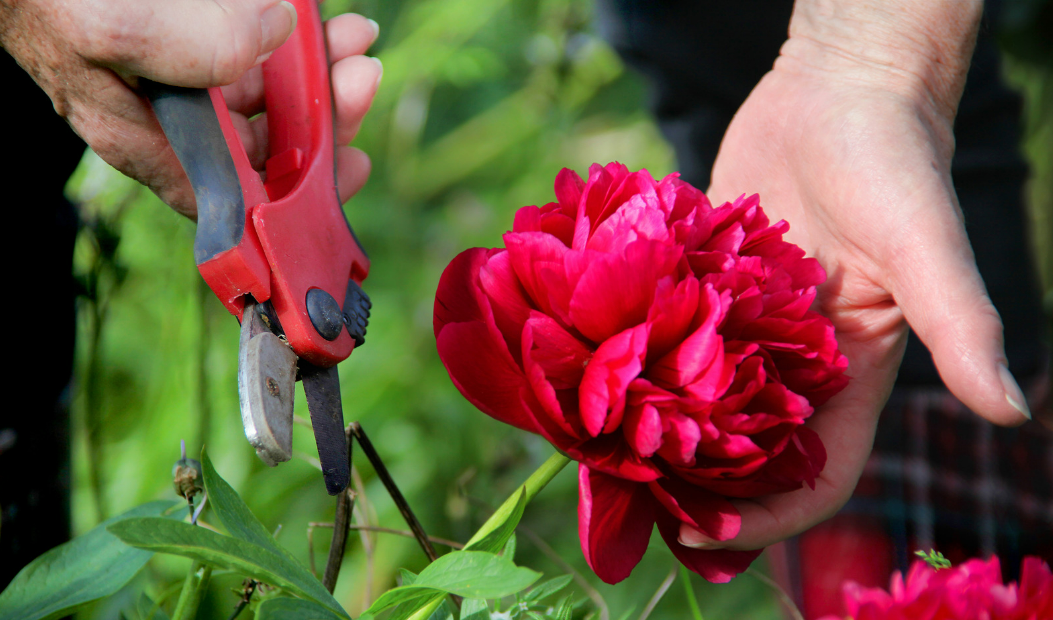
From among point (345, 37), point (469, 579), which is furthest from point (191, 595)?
point (345, 37)

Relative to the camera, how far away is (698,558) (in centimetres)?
43

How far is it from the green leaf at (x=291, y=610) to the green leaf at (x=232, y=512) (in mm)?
30

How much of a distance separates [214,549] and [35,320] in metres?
0.53

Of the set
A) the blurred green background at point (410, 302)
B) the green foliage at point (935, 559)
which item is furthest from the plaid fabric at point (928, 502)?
the green foliage at point (935, 559)

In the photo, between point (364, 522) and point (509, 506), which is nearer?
point (509, 506)

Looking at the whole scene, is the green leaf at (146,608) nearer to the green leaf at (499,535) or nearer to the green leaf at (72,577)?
the green leaf at (72,577)

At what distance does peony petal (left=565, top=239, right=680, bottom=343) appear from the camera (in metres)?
0.38

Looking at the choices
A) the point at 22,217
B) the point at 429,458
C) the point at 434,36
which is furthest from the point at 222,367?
the point at 434,36

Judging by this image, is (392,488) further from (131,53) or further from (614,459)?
(131,53)

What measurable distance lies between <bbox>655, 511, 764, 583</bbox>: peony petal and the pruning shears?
0.63ft

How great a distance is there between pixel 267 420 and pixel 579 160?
138cm

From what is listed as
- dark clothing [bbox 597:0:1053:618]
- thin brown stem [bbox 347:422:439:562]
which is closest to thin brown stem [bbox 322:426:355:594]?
thin brown stem [bbox 347:422:439:562]

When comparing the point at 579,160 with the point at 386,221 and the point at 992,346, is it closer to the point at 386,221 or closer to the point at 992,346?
the point at 386,221

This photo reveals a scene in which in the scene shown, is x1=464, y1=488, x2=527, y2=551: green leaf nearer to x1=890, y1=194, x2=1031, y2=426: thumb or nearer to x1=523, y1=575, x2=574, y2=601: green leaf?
x1=523, y1=575, x2=574, y2=601: green leaf
